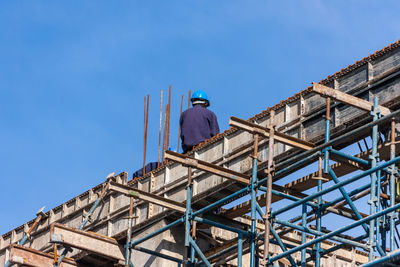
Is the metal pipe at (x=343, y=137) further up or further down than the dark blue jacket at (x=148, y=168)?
further down

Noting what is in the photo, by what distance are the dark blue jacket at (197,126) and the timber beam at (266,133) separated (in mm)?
4972

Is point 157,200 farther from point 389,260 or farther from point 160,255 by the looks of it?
point 389,260

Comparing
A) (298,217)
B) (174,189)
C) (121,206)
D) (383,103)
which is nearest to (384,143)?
(383,103)

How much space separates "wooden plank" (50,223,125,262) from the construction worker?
3187 mm

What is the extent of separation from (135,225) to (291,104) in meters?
5.31

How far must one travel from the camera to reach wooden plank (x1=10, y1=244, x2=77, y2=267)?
2641cm

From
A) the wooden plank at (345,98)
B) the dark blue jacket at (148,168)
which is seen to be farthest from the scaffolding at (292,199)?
the dark blue jacket at (148,168)

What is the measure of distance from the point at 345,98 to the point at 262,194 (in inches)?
156

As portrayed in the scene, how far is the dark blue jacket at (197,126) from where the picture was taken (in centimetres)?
2791

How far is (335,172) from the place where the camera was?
77.5 feet

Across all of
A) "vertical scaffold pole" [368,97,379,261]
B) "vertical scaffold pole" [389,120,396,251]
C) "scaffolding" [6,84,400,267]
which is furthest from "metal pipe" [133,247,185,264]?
"vertical scaffold pole" [389,120,396,251]

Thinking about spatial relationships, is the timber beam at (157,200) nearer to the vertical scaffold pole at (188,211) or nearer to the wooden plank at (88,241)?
the vertical scaffold pole at (188,211)

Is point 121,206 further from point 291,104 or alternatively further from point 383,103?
point 383,103

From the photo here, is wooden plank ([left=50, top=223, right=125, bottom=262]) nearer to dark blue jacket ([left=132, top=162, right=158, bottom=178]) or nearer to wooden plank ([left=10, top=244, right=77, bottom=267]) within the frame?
wooden plank ([left=10, top=244, right=77, bottom=267])
